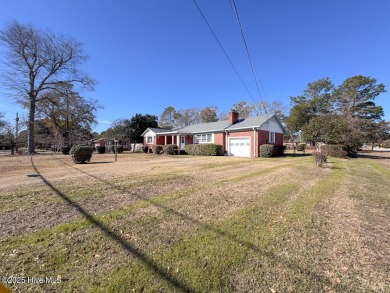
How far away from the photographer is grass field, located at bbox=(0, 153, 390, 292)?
2.38 meters

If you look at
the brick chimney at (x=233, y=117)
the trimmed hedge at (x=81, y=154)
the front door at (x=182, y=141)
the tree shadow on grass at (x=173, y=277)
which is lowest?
the tree shadow on grass at (x=173, y=277)

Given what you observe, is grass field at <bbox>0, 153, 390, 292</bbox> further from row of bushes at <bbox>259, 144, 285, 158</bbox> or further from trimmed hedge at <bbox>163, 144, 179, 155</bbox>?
trimmed hedge at <bbox>163, 144, 179, 155</bbox>

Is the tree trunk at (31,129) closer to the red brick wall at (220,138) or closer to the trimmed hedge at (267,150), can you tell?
the red brick wall at (220,138)

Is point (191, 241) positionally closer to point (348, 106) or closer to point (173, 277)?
point (173, 277)

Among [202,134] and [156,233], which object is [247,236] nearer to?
[156,233]

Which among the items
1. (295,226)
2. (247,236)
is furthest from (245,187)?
(247,236)

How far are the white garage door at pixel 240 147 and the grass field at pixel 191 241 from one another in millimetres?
15078

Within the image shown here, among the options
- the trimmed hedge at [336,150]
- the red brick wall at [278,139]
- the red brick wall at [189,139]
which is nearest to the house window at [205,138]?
the red brick wall at [189,139]

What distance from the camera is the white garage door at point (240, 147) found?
69.1 ft

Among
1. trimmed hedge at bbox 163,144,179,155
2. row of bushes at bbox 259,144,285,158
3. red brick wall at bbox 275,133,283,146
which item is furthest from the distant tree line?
trimmed hedge at bbox 163,144,179,155

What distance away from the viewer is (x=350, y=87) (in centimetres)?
4009

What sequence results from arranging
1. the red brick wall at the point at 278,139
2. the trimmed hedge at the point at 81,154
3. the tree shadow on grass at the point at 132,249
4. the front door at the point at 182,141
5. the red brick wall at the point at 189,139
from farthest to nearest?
the red brick wall at the point at 189,139, the front door at the point at 182,141, the red brick wall at the point at 278,139, the trimmed hedge at the point at 81,154, the tree shadow on grass at the point at 132,249

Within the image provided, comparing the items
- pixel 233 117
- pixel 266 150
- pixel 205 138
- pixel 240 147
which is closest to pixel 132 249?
pixel 266 150

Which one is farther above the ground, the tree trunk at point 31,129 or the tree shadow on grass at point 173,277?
the tree trunk at point 31,129
